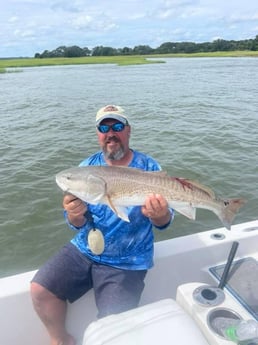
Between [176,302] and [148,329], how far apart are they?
527mm

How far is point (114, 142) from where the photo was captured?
3.45 metres

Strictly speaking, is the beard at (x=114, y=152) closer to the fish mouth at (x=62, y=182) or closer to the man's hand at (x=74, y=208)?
the man's hand at (x=74, y=208)

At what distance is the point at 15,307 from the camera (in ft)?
10.9

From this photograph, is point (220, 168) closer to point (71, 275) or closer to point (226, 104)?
point (71, 275)

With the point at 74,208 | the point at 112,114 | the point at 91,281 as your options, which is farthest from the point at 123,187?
the point at 91,281

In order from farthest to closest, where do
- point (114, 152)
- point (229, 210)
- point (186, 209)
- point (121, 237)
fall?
1. point (114, 152)
2. point (121, 237)
3. point (229, 210)
4. point (186, 209)

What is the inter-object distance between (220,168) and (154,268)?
650cm

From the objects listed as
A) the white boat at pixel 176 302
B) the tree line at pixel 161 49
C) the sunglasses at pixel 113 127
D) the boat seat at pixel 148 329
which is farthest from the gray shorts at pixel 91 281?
the tree line at pixel 161 49

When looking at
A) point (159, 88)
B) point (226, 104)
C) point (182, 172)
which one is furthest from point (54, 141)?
point (159, 88)

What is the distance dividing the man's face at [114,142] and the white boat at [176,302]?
3.49 feet

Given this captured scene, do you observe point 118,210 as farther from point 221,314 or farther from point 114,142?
point 221,314

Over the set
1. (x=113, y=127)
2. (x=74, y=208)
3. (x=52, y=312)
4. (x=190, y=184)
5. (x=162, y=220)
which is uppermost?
(x=113, y=127)

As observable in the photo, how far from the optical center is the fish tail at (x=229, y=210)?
308 cm

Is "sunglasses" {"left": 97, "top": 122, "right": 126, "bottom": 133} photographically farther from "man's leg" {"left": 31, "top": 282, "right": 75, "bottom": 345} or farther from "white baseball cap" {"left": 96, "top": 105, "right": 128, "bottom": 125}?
"man's leg" {"left": 31, "top": 282, "right": 75, "bottom": 345}
